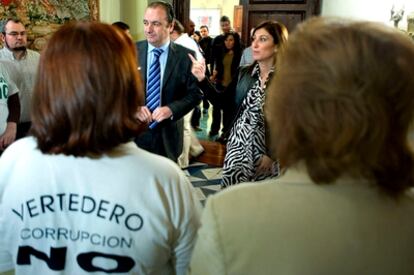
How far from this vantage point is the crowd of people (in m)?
0.71

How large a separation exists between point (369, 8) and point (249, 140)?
2.83 meters

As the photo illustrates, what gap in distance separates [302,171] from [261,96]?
164 centimetres

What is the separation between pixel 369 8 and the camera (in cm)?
436

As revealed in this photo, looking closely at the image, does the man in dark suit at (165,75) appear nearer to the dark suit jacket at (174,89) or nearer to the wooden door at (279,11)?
the dark suit jacket at (174,89)

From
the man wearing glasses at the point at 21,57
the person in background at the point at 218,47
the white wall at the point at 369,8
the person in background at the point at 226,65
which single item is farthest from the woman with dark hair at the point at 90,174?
the person in background at the point at 218,47

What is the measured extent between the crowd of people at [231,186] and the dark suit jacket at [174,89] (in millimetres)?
1440

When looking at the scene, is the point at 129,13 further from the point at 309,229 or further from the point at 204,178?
the point at 309,229

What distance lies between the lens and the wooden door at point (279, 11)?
16.7 ft

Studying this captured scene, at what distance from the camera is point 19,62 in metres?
3.23

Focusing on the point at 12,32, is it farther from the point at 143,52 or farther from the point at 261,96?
the point at 261,96

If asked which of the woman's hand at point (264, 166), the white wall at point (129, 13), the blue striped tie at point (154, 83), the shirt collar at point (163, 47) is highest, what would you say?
the white wall at point (129, 13)

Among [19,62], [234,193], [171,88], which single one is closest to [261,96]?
[171,88]

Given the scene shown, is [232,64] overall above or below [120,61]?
below

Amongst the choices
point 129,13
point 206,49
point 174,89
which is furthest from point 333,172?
point 206,49
